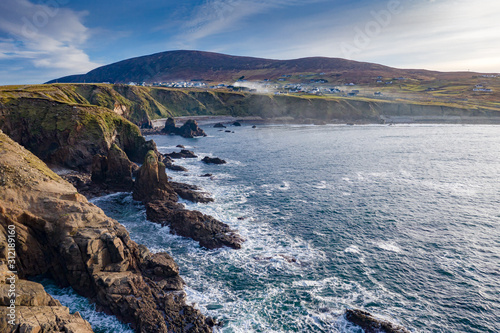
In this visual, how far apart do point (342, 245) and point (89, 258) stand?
3196cm

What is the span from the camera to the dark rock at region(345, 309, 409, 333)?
80.6ft

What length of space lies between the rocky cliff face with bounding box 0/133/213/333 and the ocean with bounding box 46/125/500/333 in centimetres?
225

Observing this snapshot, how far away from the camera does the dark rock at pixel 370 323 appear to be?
24.6 m

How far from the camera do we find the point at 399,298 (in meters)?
28.7

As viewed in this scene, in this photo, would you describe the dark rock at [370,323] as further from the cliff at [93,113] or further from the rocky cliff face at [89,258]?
the cliff at [93,113]

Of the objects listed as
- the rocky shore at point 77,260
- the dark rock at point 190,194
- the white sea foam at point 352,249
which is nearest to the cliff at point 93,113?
the dark rock at point 190,194

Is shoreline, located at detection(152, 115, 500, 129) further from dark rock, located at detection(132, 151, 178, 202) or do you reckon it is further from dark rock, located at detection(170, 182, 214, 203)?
dark rock, located at detection(132, 151, 178, 202)

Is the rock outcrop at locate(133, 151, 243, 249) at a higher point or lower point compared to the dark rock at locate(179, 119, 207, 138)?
lower

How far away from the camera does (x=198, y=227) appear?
41875 mm

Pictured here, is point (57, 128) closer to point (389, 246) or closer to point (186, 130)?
point (389, 246)

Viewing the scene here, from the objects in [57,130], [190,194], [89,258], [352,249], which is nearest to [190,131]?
[57,130]

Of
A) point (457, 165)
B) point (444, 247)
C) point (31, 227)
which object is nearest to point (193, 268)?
point (31, 227)

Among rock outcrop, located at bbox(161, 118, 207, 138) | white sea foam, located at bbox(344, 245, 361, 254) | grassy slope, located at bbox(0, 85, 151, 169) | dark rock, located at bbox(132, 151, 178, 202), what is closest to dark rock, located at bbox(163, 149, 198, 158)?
grassy slope, located at bbox(0, 85, 151, 169)

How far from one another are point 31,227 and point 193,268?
18117 millimetres
